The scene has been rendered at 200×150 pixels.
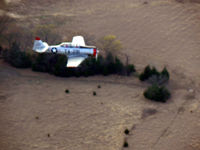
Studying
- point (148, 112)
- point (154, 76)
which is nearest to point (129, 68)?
point (154, 76)

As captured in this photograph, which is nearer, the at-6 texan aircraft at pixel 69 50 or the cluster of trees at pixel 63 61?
the at-6 texan aircraft at pixel 69 50

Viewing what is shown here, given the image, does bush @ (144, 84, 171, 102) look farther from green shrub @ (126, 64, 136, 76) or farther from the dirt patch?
green shrub @ (126, 64, 136, 76)

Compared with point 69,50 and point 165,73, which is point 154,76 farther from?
point 69,50

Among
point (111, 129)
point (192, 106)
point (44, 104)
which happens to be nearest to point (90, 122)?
point (111, 129)

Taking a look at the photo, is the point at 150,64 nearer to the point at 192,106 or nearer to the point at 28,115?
the point at 192,106

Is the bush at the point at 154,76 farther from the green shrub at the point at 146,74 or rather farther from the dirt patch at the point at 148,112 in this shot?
the dirt patch at the point at 148,112

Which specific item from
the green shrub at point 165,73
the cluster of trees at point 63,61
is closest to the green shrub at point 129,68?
the cluster of trees at point 63,61
